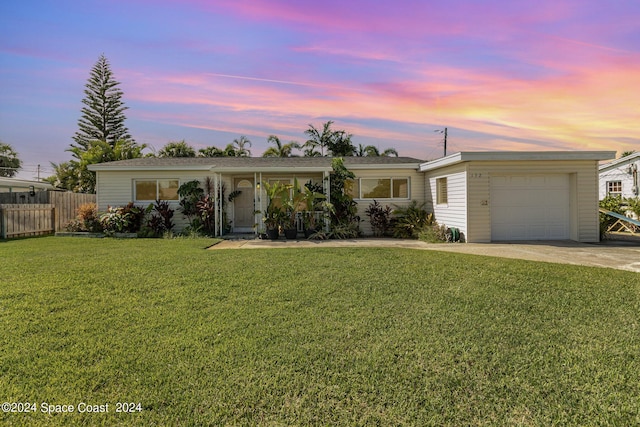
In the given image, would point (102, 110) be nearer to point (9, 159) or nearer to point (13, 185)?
point (13, 185)

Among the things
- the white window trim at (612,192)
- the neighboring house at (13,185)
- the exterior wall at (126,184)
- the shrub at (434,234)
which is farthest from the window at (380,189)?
the neighboring house at (13,185)

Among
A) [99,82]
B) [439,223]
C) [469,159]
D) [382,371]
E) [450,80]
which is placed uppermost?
[99,82]

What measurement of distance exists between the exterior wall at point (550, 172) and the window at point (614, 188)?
25.2 feet

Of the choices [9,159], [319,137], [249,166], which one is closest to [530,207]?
[249,166]

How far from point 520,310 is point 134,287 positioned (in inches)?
215

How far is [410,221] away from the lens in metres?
13.0

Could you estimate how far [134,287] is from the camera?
526 cm

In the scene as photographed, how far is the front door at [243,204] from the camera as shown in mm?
14625

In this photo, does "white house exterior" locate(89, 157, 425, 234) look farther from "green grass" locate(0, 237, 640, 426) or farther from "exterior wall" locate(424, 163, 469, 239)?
"green grass" locate(0, 237, 640, 426)

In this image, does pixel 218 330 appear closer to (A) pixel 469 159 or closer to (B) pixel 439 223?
(A) pixel 469 159

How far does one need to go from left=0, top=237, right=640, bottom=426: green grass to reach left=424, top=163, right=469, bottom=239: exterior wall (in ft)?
16.6

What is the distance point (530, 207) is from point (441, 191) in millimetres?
2904

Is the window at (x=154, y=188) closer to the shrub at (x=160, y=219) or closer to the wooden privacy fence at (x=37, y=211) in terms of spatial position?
the shrub at (x=160, y=219)

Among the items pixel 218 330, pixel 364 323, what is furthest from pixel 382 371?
pixel 218 330
